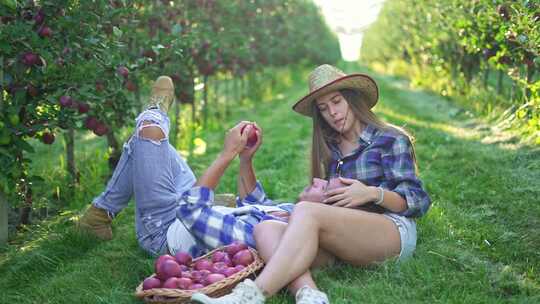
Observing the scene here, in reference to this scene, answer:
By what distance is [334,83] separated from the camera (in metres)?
3.41

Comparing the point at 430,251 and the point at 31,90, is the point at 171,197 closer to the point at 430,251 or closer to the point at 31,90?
the point at 31,90

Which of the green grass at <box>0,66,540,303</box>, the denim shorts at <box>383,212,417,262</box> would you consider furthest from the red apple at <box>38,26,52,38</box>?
the denim shorts at <box>383,212,417,262</box>

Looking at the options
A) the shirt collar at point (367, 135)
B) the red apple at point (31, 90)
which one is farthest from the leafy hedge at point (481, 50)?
the red apple at point (31, 90)

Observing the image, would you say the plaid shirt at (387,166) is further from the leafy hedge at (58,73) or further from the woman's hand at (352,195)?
the leafy hedge at (58,73)

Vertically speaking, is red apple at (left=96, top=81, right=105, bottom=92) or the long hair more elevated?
red apple at (left=96, top=81, right=105, bottom=92)

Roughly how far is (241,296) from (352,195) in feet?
2.60

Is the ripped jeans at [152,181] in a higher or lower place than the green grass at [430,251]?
higher

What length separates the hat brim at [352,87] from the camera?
3410mm

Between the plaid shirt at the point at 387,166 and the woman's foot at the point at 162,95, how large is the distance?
Result: 1129 mm

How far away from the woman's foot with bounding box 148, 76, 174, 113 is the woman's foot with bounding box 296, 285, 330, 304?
157 cm

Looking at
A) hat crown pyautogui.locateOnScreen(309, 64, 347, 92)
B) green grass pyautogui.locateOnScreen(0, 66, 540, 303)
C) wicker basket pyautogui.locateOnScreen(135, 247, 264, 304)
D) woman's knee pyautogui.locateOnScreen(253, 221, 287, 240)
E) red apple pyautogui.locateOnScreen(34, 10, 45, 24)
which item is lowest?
green grass pyautogui.locateOnScreen(0, 66, 540, 303)

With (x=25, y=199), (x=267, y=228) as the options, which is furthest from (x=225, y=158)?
(x=25, y=199)

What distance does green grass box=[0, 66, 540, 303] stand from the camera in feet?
10.1

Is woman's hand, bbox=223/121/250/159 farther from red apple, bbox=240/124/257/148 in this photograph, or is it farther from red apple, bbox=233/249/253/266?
red apple, bbox=233/249/253/266
